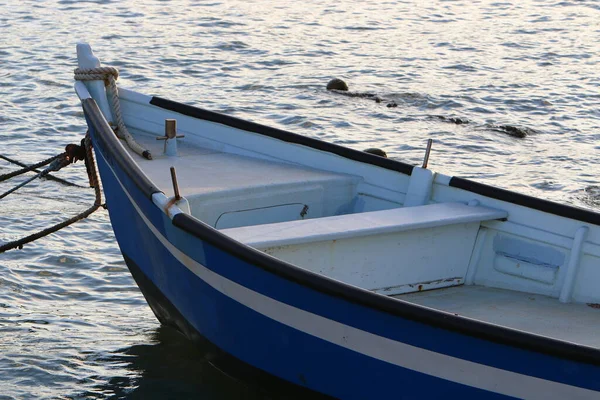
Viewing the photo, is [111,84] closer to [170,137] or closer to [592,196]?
[170,137]

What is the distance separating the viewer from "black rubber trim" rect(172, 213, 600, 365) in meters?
3.88

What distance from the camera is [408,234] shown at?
5.55 metres

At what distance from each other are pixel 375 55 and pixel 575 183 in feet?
20.9

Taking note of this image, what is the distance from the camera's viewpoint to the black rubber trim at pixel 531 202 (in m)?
5.35

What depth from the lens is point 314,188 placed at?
622cm

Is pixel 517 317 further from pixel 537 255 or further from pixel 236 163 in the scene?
pixel 236 163

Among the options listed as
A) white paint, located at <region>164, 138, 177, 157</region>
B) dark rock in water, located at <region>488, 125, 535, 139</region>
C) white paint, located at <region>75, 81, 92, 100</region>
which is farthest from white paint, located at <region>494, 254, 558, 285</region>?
dark rock in water, located at <region>488, 125, 535, 139</region>

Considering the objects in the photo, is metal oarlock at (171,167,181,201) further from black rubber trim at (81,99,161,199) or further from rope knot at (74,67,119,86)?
rope knot at (74,67,119,86)

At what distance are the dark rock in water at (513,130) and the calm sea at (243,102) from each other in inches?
2.3

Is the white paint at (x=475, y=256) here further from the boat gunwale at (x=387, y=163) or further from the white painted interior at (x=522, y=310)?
the boat gunwale at (x=387, y=163)

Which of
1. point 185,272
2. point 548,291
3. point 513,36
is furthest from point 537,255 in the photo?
point 513,36

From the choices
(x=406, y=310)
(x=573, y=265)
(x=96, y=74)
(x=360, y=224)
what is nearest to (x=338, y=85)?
(x=96, y=74)

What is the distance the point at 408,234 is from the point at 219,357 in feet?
4.25

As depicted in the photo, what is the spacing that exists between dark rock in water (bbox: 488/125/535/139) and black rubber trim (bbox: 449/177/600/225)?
626cm
